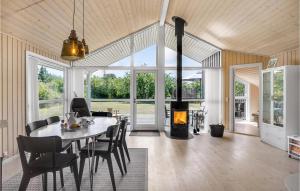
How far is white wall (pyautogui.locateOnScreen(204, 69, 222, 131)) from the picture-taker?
681 centimetres

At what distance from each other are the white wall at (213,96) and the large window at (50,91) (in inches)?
168

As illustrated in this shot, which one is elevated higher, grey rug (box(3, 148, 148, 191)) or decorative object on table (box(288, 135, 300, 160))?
decorative object on table (box(288, 135, 300, 160))

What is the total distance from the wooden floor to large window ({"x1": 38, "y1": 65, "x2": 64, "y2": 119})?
5.79 feet

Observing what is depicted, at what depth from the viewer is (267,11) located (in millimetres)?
3668

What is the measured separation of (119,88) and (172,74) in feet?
5.53

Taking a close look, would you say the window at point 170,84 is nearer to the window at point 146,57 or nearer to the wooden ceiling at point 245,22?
the window at point 146,57

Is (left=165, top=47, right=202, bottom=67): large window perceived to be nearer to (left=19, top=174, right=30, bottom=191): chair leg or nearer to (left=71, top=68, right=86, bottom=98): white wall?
(left=71, top=68, right=86, bottom=98): white wall

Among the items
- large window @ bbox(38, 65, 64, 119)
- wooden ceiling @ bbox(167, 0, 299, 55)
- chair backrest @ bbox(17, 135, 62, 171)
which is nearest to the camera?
chair backrest @ bbox(17, 135, 62, 171)

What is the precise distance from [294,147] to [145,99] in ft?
13.1

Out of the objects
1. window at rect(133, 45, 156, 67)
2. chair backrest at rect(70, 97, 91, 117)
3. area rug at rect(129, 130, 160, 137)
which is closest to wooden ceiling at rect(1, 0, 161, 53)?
window at rect(133, 45, 156, 67)

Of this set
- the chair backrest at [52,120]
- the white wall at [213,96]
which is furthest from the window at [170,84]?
the chair backrest at [52,120]

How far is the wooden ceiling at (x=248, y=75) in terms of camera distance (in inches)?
302

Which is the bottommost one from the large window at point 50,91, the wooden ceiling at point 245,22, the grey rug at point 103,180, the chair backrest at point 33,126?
the grey rug at point 103,180

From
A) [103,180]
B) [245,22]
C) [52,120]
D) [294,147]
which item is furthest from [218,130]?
[52,120]
